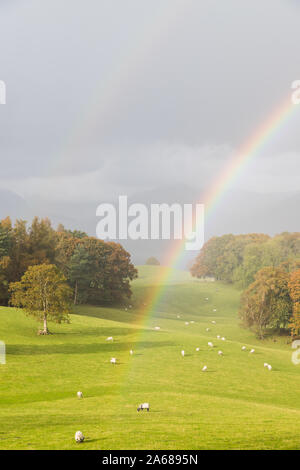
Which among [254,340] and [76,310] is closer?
[254,340]

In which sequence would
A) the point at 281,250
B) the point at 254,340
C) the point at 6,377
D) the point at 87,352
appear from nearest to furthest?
1. the point at 6,377
2. the point at 87,352
3. the point at 254,340
4. the point at 281,250

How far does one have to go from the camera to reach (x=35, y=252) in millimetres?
90562

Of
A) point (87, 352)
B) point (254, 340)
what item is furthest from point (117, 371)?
point (254, 340)

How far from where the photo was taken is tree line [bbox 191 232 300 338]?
77938 mm

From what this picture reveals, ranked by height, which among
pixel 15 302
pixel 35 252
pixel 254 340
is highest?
pixel 35 252

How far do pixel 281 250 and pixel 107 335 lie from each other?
4470 inches

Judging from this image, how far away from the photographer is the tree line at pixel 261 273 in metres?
77.9

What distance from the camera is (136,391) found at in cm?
3244

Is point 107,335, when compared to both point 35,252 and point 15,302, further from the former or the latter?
point 35,252

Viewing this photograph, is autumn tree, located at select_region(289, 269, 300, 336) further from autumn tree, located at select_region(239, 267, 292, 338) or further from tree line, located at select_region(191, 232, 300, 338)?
autumn tree, located at select_region(239, 267, 292, 338)

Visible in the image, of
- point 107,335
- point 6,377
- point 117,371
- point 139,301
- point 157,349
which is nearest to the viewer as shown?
point 6,377
